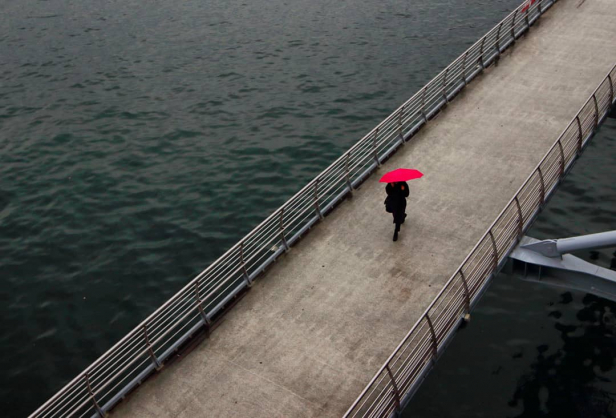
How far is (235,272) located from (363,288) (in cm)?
259

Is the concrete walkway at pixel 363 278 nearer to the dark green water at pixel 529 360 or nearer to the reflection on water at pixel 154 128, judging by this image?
the dark green water at pixel 529 360

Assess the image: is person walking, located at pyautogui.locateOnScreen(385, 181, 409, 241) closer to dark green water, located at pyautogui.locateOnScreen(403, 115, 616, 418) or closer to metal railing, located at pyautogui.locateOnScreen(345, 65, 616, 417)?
metal railing, located at pyautogui.locateOnScreen(345, 65, 616, 417)

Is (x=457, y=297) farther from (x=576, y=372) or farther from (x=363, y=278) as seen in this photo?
(x=576, y=372)

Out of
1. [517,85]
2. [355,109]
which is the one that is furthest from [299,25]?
[517,85]

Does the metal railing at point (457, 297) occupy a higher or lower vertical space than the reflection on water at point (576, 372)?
higher

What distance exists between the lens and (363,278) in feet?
47.1

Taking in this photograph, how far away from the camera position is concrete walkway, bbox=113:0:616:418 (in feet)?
39.7

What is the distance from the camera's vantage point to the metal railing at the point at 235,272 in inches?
484

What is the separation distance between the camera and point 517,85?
2206 centimetres

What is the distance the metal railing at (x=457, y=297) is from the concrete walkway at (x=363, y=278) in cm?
38

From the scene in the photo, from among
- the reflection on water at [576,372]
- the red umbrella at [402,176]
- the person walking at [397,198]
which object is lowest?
the reflection on water at [576,372]

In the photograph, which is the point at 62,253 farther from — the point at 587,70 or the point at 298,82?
the point at 587,70

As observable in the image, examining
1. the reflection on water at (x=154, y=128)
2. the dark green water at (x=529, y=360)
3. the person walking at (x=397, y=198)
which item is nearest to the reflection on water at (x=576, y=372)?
the dark green water at (x=529, y=360)

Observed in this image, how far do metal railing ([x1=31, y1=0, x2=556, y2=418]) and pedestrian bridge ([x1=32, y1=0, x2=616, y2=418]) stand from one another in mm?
69
